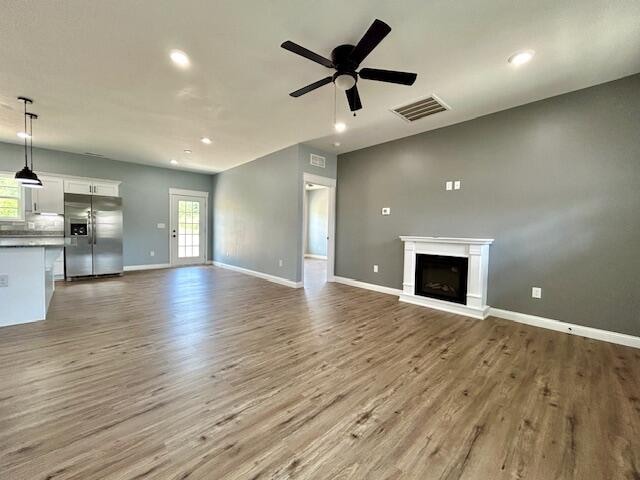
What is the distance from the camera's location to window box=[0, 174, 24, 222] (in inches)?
207

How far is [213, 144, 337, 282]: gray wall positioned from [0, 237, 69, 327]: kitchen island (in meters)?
3.34

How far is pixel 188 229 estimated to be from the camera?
308 inches

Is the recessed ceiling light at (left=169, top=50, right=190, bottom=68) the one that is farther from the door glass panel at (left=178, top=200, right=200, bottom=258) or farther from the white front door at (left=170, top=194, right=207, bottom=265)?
the door glass panel at (left=178, top=200, right=200, bottom=258)

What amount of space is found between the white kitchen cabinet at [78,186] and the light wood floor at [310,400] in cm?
412

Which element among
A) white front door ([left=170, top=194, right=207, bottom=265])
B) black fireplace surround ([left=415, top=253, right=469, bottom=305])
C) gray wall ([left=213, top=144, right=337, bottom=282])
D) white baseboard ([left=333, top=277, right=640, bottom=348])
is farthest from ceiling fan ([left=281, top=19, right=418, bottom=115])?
white front door ([left=170, top=194, right=207, bottom=265])

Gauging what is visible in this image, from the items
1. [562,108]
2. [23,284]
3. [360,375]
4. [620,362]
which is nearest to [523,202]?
[562,108]

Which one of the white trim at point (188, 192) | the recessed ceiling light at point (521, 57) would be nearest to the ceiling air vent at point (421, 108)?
the recessed ceiling light at point (521, 57)

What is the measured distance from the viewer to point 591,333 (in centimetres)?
305

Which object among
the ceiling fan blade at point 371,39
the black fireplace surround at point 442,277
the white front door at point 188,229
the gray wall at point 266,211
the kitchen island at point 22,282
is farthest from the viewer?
the white front door at point 188,229

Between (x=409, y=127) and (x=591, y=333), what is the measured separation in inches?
142

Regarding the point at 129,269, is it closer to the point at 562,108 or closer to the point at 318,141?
the point at 318,141

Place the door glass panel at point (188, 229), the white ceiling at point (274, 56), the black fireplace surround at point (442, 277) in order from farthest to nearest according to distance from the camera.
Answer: the door glass panel at point (188, 229)
the black fireplace surround at point (442, 277)
the white ceiling at point (274, 56)

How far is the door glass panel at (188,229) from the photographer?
766 centimetres

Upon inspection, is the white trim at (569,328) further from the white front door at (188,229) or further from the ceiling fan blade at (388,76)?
the white front door at (188,229)
